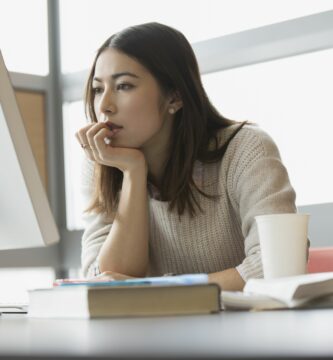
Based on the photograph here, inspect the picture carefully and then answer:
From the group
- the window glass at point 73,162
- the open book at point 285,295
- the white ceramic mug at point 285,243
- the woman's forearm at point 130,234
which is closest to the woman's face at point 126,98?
the woman's forearm at point 130,234

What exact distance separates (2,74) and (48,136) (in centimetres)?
331

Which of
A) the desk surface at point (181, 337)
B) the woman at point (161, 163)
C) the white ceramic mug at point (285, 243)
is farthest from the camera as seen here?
the woman at point (161, 163)

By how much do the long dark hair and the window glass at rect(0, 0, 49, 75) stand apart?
2120 millimetres

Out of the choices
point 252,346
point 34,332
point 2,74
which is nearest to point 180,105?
point 2,74

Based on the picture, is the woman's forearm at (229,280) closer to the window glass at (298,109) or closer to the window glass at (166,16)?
the window glass at (298,109)

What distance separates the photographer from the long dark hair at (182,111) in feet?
6.81

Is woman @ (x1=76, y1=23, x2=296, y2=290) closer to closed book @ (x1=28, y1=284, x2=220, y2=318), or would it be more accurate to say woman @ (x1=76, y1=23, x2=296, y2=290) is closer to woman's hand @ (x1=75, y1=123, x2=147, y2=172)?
woman's hand @ (x1=75, y1=123, x2=147, y2=172)

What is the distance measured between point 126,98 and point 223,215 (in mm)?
404

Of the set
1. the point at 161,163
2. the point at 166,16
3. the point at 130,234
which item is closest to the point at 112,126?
the point at 161,163

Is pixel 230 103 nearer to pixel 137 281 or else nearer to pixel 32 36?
pixel 32 36

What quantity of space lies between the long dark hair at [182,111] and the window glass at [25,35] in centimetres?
212

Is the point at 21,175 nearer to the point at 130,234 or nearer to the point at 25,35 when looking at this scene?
the point at 130,234

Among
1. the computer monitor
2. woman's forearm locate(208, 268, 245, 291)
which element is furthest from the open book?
woman's forearm locate(208, 268, 245, 291)

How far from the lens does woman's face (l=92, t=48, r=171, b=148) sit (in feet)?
6.89
